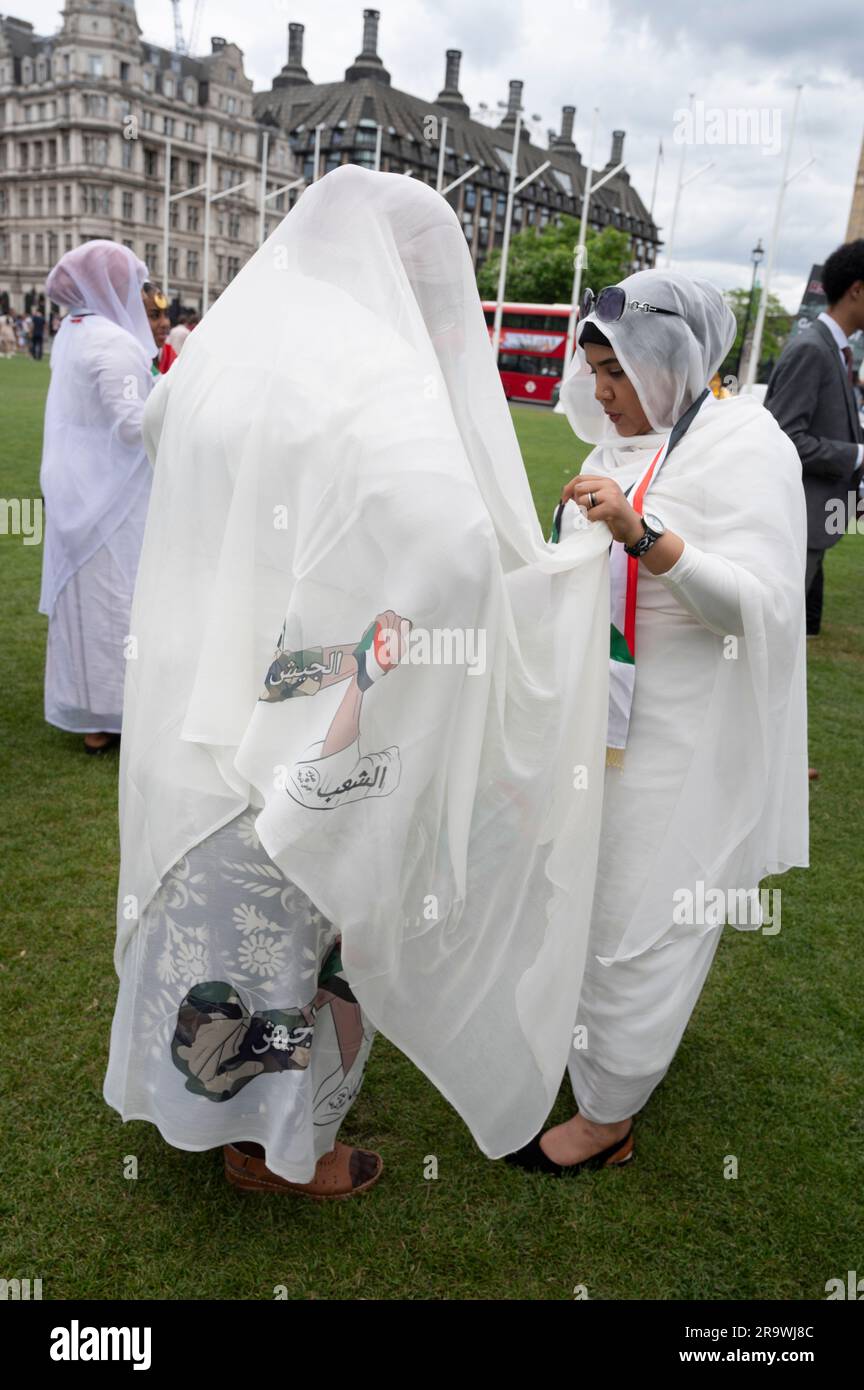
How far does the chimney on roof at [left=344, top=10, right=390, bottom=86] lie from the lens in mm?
78312

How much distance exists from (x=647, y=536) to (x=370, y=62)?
A: 9284 centimetres

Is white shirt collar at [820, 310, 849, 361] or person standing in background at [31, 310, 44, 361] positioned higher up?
person standing in background at [31, 310, 44, 361]

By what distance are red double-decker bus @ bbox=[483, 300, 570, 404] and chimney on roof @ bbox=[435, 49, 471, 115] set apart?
57146mm

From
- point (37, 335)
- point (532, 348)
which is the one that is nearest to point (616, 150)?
point (532, 348)

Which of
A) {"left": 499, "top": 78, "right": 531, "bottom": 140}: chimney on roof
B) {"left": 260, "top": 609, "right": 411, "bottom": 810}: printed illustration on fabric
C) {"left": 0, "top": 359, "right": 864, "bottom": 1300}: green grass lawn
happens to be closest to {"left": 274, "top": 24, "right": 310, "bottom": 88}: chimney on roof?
{"left": 499, "top": 78, "right": 531, "bottom": 140}: chimney on roof

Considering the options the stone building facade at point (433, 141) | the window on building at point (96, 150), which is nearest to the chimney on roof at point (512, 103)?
the stone building facade at point (433, 141)

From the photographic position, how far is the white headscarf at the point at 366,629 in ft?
5.71

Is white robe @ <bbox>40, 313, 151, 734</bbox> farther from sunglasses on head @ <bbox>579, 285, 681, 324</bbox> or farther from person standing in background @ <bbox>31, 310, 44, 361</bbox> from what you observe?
person standing in background @ <bbox>31, 310, 44, 361</bbox>

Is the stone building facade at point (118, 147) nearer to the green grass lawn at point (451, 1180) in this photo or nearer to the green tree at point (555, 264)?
the green tree at point (555, 264)

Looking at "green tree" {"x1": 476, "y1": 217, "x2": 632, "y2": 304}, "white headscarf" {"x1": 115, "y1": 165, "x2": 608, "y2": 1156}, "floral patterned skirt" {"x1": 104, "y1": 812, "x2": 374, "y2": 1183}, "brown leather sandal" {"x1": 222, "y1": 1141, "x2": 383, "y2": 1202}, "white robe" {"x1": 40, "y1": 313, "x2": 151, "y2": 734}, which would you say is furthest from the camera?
"green tree" {"x1": 476, "y1": 217, "x2": 632, "y2": 304}

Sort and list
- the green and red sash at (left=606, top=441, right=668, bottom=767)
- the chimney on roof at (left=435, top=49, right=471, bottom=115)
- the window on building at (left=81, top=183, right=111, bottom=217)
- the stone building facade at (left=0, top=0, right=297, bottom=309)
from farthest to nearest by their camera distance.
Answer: the chimney on roof at (left=435, top=49, right=471, bottom=115) → the window on building at (left=81, top=183, right=111, bottom=217) → the stone building facade at (left=0, top=0, right=297, bottom=309) → the green and red sash at (left=606, top=441, right=668, bottom=767)

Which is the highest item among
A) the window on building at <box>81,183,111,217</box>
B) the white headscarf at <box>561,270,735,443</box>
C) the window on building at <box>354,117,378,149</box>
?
the window on building at <box>354,117,378,149</box>

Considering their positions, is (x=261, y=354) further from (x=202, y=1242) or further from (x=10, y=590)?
(x=10, y=590)

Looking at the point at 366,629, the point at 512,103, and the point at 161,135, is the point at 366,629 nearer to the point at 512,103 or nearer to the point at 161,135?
the point at 161,135
